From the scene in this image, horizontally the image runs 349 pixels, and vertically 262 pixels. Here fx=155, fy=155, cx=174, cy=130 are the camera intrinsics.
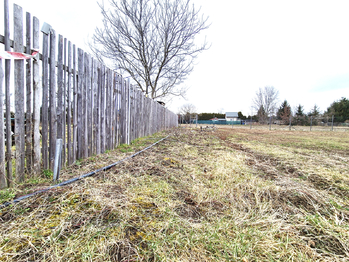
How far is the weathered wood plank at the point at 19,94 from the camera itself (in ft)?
5.41

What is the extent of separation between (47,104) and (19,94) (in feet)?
1.06

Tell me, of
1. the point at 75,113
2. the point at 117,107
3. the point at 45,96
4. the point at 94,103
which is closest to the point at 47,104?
the point at 45,96

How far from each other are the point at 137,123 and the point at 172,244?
5.28m

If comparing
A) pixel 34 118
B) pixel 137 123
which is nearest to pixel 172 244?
pixel 34 118

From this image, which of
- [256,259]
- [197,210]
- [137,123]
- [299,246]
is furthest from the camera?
[137,123]

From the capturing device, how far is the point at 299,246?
992mm

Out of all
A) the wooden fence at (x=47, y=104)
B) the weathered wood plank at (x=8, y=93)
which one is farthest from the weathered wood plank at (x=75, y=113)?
the weathered wood plank at (x=8, y=93)

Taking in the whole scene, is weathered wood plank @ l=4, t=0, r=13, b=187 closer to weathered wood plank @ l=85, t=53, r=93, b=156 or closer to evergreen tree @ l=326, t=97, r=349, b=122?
weathered wood plank @ l=85, t=53, r=93, b=156

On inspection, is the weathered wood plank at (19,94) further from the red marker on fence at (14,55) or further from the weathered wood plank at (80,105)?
the weathered wood plank at (80,105)

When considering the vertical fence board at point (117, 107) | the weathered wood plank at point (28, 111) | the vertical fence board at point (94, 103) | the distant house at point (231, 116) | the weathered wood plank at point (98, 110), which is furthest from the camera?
the distant house at point (231, 116)

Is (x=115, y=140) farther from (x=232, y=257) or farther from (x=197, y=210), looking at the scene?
(x=232, y=257)

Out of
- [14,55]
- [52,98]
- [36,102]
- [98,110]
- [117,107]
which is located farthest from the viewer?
[117,107]

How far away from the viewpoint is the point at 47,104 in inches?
80.3

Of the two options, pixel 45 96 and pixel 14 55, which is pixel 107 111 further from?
pixel 14 55
